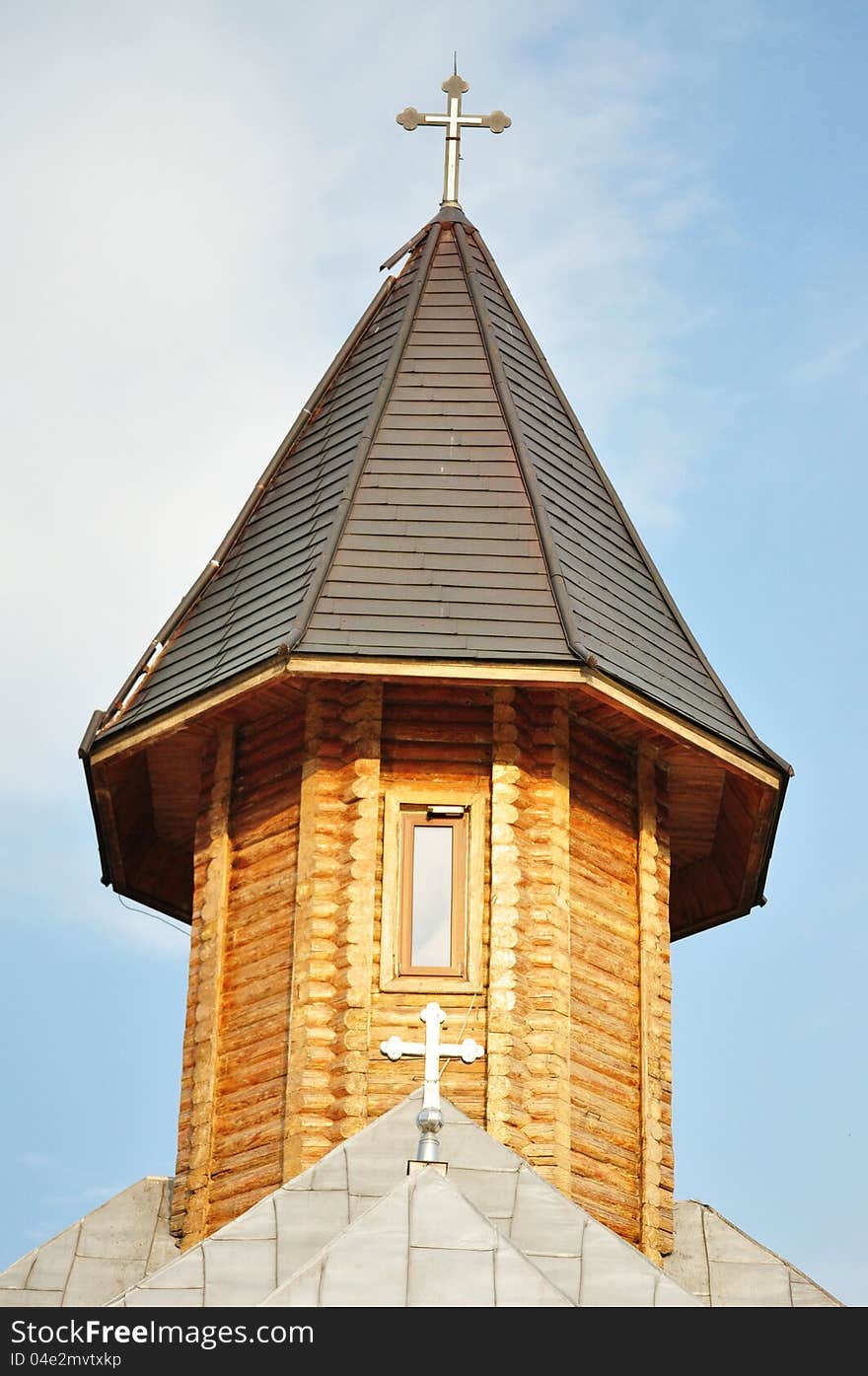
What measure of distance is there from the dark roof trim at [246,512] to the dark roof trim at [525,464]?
2.47 feet

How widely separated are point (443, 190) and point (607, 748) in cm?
555

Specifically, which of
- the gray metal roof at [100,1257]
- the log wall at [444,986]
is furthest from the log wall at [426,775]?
the gray metal roof at [100,1257]

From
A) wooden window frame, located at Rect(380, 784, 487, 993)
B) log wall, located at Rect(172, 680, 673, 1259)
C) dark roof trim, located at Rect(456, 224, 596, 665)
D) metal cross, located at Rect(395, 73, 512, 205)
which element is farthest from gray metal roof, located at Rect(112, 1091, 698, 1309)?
metal cross, located at Rect(395, 73, 512, 205)

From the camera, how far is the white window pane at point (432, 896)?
1725cm

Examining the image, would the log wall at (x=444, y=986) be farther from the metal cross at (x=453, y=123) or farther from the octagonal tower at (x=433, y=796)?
the metal cross at (x=453, y=123)

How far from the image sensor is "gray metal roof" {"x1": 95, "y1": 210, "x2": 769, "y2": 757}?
18.0m

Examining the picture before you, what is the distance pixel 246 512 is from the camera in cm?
2028

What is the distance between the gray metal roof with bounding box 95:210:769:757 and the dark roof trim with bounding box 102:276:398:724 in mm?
16

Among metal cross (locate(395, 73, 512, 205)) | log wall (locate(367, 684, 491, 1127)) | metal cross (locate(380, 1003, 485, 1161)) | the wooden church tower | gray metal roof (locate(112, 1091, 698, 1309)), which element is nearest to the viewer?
gray metal roof (locate(112, 1091, 698, 1309))

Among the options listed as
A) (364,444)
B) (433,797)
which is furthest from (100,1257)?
(364,444)

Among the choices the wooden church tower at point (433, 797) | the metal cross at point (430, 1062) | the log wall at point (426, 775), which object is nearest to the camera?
the metal cross at point (430, 1062)

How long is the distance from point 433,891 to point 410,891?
14 cm

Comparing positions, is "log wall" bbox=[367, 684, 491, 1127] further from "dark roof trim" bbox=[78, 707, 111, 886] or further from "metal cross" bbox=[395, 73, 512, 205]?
"metal cross" bbox=[395, 73, 512, 205]
